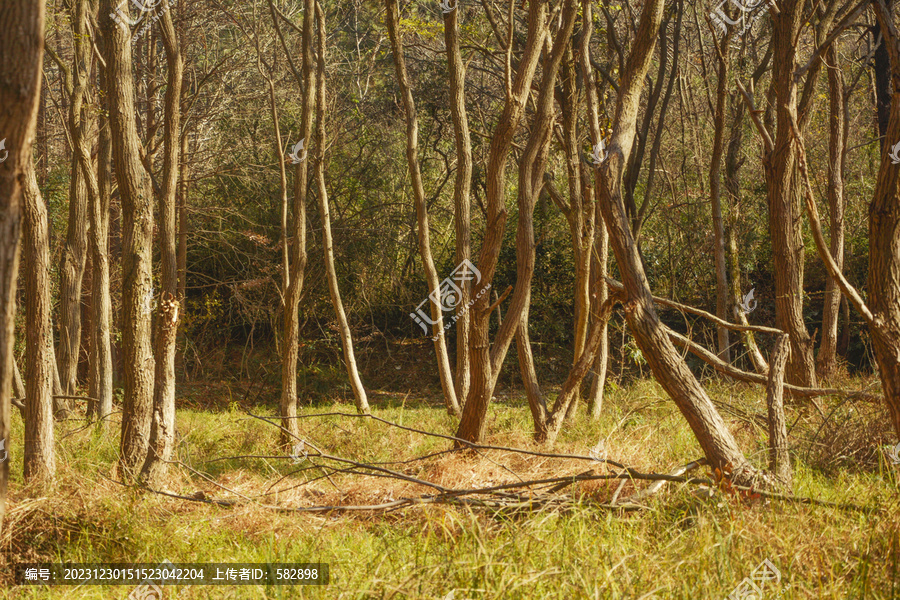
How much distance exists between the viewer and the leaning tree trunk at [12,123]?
1.50m

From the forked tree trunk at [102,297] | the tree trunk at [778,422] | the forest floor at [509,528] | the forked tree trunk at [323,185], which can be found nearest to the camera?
the forest floor at [509,528]

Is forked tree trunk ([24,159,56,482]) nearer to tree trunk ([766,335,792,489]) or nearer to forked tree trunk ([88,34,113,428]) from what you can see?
forked tree trunk ([88,34,113,428])

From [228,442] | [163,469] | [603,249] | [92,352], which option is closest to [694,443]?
[603,249]

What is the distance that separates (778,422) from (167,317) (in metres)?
3.54

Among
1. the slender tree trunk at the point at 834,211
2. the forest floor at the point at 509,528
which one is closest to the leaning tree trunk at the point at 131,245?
the forest floor at the point at 509,528

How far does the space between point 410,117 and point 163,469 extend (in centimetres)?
413

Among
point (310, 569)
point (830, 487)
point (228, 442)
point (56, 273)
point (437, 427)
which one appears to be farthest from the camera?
point (56, 273)

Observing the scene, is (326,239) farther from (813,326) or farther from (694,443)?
(813,326)

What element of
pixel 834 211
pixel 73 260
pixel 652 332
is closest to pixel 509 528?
pixel 652 332

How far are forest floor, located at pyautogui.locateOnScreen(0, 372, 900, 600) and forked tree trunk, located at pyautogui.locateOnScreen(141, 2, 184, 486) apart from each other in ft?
0.56

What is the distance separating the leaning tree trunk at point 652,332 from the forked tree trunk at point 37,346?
3339 millimetres

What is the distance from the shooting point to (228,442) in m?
5.82

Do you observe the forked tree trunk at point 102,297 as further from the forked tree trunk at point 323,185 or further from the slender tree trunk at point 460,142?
the slender tree trunk at point 460,142

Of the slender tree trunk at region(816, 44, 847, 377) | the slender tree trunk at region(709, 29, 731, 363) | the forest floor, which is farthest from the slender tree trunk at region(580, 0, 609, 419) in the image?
the slender tree trunk at region(816, 44, 847, 377)
